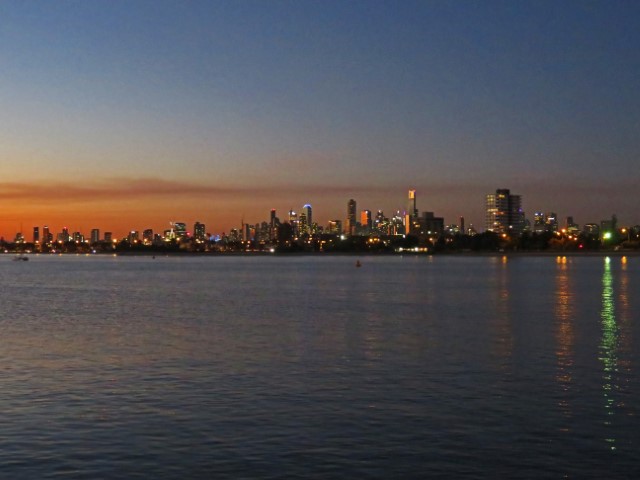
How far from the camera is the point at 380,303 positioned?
219 feet

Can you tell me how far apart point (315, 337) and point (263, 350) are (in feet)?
19.2

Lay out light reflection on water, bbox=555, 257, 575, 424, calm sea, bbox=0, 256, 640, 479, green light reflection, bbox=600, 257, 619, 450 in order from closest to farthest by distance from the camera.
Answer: calm sea, bbox=0, 256, 640, 479
green light reflection, bbox=600, 257, 619, 450
light reflection on water, bbox=555, 257, 575, 424

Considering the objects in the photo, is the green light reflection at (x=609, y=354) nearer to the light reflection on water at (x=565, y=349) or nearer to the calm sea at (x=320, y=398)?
the calm sea at (x=320, y=398)

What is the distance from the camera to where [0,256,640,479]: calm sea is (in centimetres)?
1786

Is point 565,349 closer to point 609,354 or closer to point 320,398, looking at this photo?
point 609,354

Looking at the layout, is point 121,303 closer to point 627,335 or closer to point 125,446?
point 627,335

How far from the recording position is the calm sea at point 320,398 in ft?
58.6

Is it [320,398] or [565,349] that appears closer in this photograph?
[320,398]

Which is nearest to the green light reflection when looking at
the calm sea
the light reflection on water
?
the calm sea

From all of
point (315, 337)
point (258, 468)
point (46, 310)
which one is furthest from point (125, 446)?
point (46, 310)

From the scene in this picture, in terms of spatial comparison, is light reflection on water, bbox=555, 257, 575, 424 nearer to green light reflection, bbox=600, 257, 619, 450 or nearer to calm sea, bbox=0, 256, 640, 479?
calm sea, bbox=0, 256, 640, 479

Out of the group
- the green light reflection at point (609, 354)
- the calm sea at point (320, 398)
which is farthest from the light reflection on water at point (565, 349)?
the green light reflection at point (609, 354)

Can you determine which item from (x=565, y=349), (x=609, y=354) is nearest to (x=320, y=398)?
(x=609, y=354)

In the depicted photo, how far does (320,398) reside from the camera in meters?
24.9
